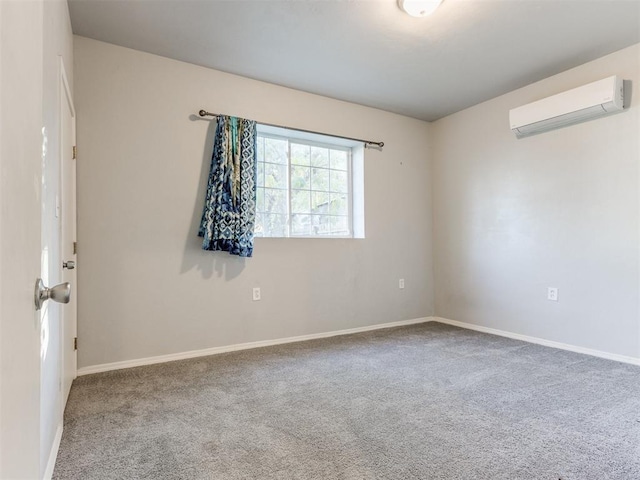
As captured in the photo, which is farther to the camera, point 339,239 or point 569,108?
point 339,239

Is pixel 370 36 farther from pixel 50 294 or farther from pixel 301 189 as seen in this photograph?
pixel 50 294

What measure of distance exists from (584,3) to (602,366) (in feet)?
8.22

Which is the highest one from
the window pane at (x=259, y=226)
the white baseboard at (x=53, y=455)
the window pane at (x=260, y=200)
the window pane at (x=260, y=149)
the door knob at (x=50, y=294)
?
the window pane at (x=260, y=149)

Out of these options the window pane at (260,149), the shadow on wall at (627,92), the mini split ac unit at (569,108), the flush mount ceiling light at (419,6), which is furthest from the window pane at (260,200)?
the shadow on wall at (627,92)

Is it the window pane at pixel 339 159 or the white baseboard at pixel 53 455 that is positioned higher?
the window pane at pixel 339 159

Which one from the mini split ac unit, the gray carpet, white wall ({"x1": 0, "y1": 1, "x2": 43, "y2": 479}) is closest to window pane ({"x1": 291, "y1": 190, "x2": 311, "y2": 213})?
the gray carpet

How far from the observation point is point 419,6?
7.32 ft

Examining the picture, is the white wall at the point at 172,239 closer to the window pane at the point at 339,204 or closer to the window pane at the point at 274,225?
the window pane at the point at 274,225

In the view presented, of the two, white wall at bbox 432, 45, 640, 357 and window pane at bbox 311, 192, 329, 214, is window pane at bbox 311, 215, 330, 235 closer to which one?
window pane at bbox 311, 192, 329, 214

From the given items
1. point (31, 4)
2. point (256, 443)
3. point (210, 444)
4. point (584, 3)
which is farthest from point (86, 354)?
point (584, 3)

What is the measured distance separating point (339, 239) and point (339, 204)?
442mm

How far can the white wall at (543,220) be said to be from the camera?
9.28 ft

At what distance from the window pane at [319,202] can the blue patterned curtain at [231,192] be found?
2.73 ft

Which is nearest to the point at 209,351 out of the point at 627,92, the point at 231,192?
the point at 231,192
